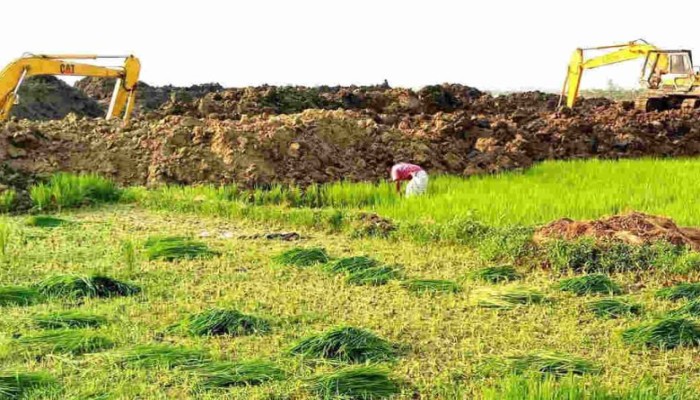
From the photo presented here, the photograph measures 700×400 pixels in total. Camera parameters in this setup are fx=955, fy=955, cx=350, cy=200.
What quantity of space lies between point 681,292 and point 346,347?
2.51 meters

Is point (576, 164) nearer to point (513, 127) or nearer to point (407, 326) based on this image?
point (513, 127)

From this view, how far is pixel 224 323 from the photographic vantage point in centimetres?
514

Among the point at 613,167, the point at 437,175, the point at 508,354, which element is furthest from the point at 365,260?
the point at 613,167

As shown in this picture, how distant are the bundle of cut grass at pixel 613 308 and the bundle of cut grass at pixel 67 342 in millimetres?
2799

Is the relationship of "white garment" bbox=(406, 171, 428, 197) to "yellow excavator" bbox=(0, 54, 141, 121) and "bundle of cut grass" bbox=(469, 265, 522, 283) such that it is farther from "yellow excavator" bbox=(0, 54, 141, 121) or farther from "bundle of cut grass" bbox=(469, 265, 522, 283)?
"yellow excavator" bbox=(0, 54, 141, 121)

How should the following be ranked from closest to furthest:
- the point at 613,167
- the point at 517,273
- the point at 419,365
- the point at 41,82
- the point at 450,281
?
1. the point at 419,365
2. the point at 450,281
3. the point at 517,273
4. the point at 613,167
5. the point at 41,82

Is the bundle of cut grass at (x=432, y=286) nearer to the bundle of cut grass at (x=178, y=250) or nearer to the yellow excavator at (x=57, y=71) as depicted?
the bundle of cut grass at (x=178, y=250)

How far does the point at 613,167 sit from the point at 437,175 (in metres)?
2.69

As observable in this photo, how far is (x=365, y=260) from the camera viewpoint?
22.3ft

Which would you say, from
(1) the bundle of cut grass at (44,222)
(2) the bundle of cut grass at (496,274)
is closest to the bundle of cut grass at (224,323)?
(2) the bundle of cut grass at (496,274)

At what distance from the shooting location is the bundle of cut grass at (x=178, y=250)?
7.23 metres

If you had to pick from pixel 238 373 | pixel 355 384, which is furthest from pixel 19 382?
pixel 355 384

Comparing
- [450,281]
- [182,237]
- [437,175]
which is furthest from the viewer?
[437,175]

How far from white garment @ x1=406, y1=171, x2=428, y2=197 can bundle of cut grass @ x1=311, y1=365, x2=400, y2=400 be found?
5978 mm
